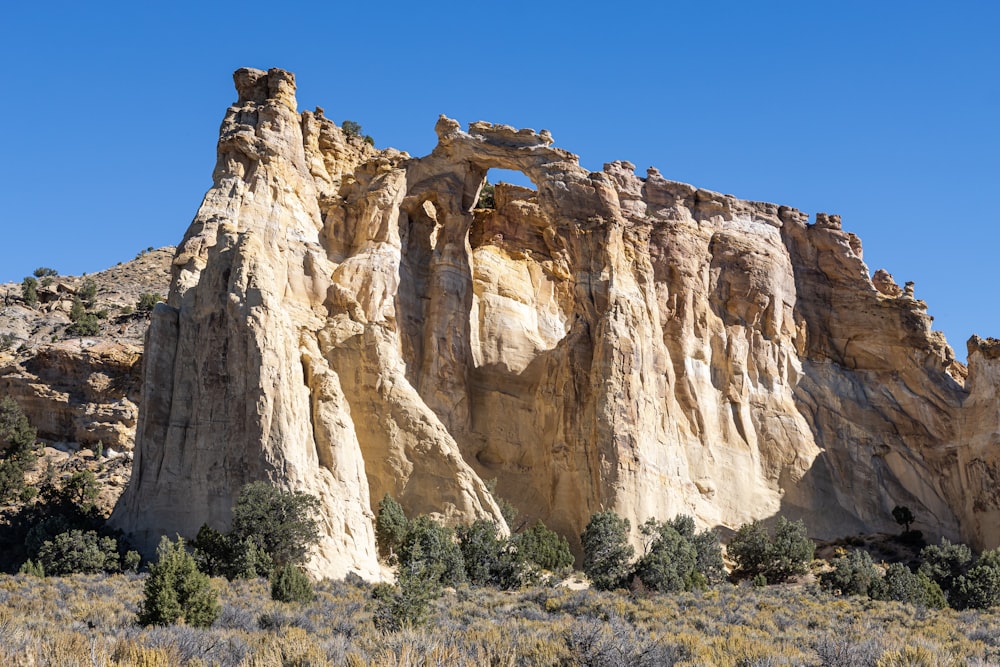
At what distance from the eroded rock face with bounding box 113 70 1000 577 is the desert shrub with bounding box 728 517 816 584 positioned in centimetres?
311

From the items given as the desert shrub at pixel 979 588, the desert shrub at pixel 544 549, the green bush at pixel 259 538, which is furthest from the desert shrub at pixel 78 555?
the desert shrub at pixel 979 588

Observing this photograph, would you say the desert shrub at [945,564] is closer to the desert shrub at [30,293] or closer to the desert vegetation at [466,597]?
the desert vegetation at [466,597]

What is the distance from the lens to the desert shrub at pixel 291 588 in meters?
23.8

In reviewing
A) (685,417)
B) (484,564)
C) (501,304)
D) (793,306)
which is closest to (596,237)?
(501,304)

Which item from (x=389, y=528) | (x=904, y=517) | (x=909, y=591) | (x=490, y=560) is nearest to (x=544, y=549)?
(x=490, y=560)

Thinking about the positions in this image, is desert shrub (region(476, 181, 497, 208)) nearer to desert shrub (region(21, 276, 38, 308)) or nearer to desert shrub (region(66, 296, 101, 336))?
desert shrub (region(66, 296, 101, 336))

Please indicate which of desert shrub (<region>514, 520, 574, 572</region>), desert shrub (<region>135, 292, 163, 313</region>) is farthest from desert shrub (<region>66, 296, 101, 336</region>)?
desert shrub (<region>514, 520, 574, 572</region>)

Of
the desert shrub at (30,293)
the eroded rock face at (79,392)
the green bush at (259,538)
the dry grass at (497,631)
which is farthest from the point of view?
the desert shrub at (30,293)

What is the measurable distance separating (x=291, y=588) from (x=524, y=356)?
24.9m

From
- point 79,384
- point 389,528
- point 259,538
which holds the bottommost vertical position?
point 259,538

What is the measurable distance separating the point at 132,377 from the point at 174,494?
14373 millimetres

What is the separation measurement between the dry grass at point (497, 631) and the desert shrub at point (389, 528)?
4355mm

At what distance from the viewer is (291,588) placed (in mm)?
23938

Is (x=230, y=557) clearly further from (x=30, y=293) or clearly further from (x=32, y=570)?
(x=30, y=293)
